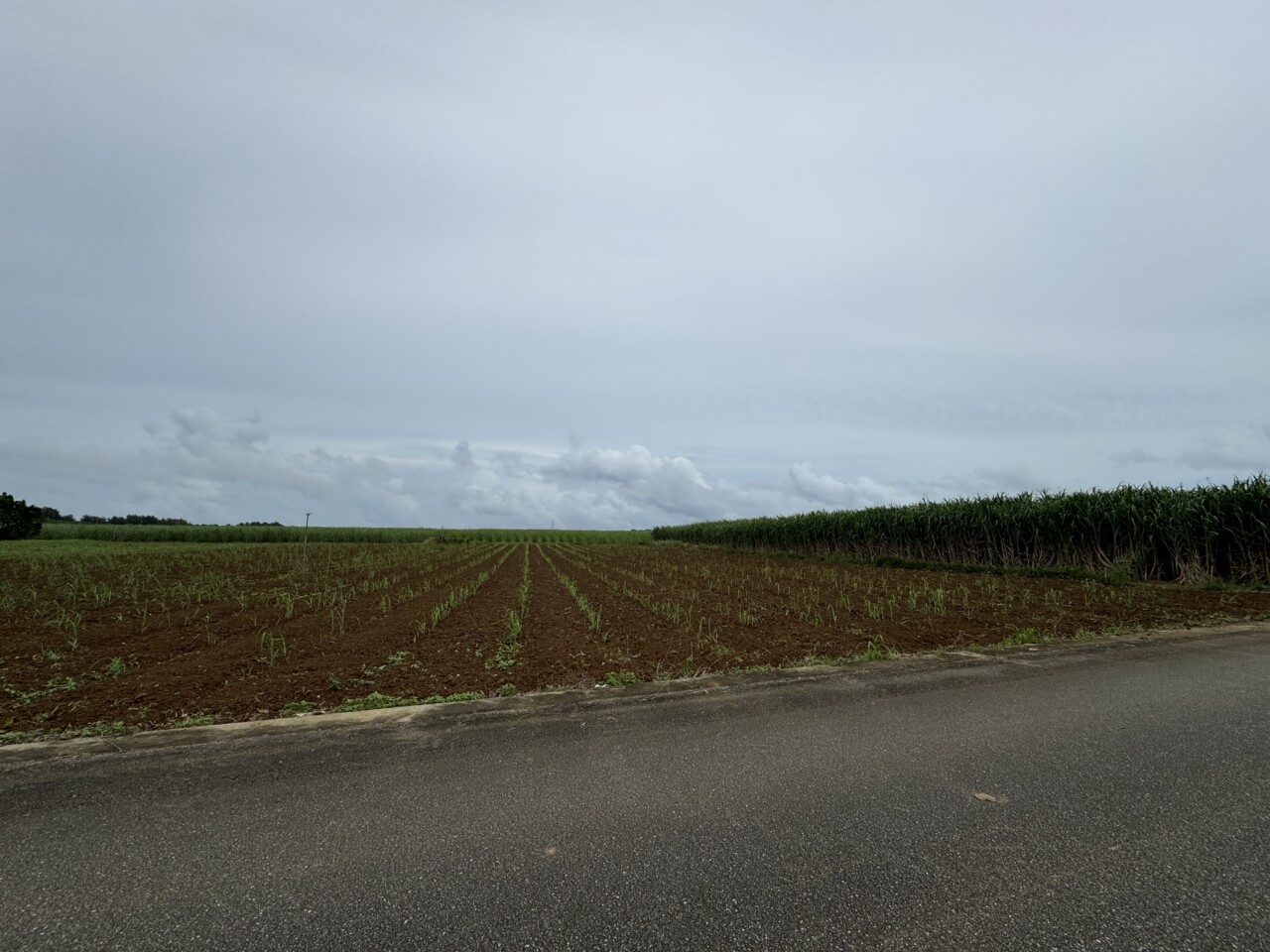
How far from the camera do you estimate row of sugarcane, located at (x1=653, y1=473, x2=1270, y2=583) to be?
12.4m

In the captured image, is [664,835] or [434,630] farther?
[434,630]

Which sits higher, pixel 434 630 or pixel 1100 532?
pixel 1100 532

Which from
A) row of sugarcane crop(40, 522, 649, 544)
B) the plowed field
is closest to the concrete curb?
the plowed field

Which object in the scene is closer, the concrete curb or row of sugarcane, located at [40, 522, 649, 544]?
the concrete curb

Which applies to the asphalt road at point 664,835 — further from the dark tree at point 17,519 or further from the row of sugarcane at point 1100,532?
the dark tree at point 17,519

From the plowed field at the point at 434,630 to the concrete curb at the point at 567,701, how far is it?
0.47 meters

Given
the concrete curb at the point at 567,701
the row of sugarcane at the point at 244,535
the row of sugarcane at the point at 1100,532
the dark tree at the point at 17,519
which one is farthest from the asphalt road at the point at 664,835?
the dark tree at the point at 17,519

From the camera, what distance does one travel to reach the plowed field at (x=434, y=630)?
4.56 metres

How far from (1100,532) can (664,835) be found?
17318mm

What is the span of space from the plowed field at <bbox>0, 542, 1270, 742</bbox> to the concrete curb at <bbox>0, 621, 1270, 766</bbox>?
472 millimetres

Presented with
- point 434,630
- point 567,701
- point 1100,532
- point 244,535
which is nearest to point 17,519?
point 244,535

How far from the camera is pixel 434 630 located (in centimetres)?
736

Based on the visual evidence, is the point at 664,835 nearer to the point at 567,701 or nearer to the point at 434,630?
the point at 567,701

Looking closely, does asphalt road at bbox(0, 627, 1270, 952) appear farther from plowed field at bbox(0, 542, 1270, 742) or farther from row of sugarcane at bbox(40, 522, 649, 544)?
row of sugarcane at bbox(40, 522, 649, 544)
